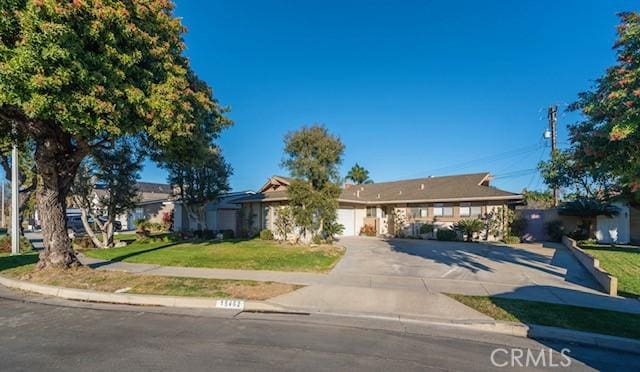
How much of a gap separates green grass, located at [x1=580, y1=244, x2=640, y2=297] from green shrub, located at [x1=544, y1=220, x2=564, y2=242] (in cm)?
404

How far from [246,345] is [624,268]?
13.6 m

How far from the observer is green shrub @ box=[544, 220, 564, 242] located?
64.2ft

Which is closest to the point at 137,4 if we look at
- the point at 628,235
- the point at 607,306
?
the point at 607,306

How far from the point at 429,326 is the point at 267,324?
119 inches

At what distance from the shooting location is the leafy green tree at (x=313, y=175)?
677 inches

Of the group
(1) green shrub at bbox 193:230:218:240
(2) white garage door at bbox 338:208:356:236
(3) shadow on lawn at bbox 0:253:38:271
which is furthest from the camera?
(2) white garage door at bbox 338:208:356:236

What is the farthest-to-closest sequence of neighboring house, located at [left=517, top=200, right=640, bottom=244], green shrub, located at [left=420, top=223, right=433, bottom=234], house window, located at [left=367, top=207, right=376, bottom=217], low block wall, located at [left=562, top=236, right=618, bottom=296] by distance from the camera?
house window, located at [left=367, top=207, right=376, bottom=217] < green shrub, located at [left=420, top=223, right=433, bottom=234] < neighboring house, located at [left=517, top=200, right=640, bottom=244] < low block wall, located at [left=562, top=236, right=618, bottom=296]

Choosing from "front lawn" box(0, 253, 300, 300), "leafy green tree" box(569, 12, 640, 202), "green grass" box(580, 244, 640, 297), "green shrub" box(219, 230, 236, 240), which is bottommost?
"green shrub" box(219, 230, 236, 240)

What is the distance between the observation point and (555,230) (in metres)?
19.7

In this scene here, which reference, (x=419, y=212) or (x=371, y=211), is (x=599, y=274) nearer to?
(x=419, y=212)

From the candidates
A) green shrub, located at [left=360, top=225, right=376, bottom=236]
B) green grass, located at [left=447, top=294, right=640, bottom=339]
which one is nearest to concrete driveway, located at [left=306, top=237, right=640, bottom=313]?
green grass, located at [left=447, top=294, right=640, bottom=339]

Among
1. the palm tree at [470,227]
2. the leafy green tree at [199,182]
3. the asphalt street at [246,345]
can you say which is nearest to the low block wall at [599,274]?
the asphalt street at [246,345]

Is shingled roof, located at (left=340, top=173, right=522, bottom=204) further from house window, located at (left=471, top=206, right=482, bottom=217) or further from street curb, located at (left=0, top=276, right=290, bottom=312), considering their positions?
street curb, located at (left=0, top=276, right=290, bottom=312)

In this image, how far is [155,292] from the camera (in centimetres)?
757
